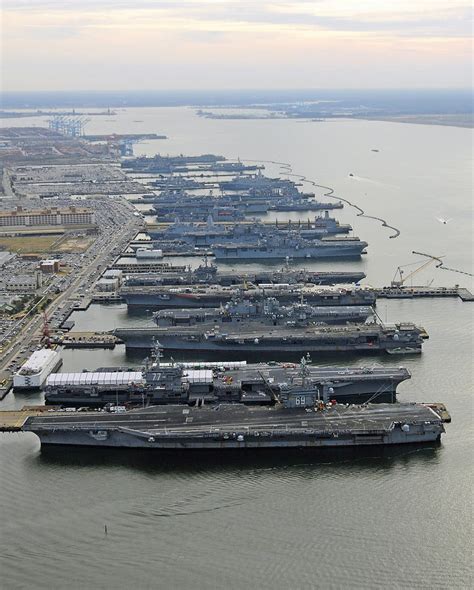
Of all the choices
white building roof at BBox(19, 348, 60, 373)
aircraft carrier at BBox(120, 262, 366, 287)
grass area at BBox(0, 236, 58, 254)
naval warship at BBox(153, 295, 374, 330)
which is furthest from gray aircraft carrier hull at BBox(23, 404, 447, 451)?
grass area at BBox(0, 236, 58, 254)

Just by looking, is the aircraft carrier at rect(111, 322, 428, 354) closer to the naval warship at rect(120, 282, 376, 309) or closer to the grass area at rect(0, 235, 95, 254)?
the naval warship at rect(120, 282, 376, 309)

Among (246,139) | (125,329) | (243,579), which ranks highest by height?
(246,139)

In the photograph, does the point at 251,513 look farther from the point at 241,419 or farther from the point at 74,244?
the point at 74,244

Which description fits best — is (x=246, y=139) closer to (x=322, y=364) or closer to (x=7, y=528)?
(x=322, y=364)

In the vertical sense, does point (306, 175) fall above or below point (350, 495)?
above

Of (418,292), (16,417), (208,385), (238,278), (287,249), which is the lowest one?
(16,417)

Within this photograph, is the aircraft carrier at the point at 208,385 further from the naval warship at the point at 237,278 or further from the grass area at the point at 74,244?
the grass area at the point at 74,244

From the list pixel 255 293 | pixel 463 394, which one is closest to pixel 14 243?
pixel 255 293

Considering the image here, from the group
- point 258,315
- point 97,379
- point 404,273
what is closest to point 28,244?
point 258,315
